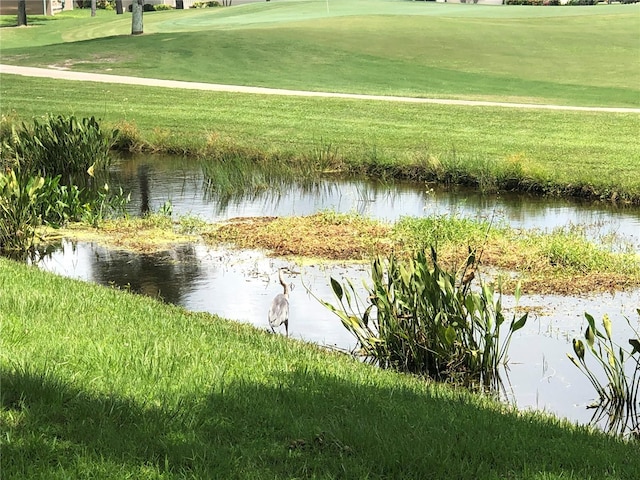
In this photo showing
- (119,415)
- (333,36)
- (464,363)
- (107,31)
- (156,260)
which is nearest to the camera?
(119,415)

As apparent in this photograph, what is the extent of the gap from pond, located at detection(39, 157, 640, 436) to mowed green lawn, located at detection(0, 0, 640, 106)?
15.1m

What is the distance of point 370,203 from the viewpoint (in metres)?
16.0

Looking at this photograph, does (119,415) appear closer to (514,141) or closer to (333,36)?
(514,141)

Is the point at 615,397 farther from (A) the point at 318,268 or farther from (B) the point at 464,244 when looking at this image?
(B) the point at 464,244

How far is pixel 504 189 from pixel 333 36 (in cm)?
3158

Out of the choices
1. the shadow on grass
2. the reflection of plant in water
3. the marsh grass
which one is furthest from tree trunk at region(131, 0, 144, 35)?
the shadow on grass

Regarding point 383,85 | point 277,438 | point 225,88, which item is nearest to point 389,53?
point 383,85

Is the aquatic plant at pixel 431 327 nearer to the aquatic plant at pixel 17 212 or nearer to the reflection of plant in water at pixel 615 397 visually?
the reflection of plant in water at pixel 615 397

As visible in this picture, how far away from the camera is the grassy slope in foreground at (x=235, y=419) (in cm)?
488

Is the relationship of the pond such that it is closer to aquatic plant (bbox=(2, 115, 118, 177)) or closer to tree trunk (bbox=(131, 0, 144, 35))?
aquatic plant (bbox=(2, 115, 118, 177))

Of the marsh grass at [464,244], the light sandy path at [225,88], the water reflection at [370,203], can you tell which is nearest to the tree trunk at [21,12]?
the light sandy path at [225,88]

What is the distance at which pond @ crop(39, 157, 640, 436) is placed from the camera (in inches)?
341

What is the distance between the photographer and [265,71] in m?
38.3

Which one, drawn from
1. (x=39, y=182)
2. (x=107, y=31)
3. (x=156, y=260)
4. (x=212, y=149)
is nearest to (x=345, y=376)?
(x=156, y=260)
